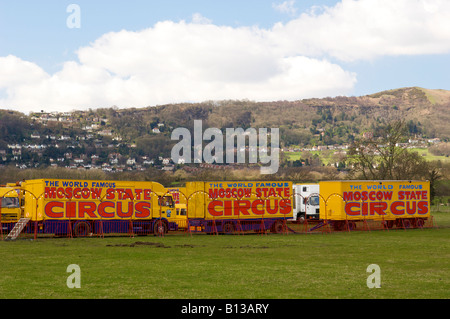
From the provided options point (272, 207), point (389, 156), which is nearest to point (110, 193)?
point (272, 207)

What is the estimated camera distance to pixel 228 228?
4031 cm

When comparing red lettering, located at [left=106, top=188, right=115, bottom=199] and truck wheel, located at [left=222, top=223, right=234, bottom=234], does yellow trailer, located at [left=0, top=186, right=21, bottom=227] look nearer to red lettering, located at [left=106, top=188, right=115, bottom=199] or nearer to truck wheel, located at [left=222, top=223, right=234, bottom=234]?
red lettering, located at [left=106, top=188, right=115, bottom=199]

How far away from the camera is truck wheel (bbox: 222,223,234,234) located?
40094 mm

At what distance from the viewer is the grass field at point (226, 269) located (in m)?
15.1

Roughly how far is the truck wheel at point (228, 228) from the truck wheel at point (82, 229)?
878 centimetres

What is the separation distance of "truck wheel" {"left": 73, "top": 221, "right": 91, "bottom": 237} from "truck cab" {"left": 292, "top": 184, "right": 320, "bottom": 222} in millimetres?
19271

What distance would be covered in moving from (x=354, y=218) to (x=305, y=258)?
20780 mm

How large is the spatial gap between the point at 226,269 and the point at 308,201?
31584mm

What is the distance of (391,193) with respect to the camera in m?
44.8

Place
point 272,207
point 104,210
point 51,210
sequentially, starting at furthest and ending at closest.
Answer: point 272,207 < point 104,210 < point 51,210

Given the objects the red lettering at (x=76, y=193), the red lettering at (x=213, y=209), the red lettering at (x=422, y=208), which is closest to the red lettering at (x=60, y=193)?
the red lettering at (x=76, y=193)

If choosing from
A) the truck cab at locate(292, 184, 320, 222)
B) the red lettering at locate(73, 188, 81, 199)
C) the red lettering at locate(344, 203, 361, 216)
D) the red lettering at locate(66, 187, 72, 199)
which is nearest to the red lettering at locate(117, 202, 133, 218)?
the red lettering at locate(73, 188, 81, 199)

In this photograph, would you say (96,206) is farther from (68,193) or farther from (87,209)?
(68,193)
